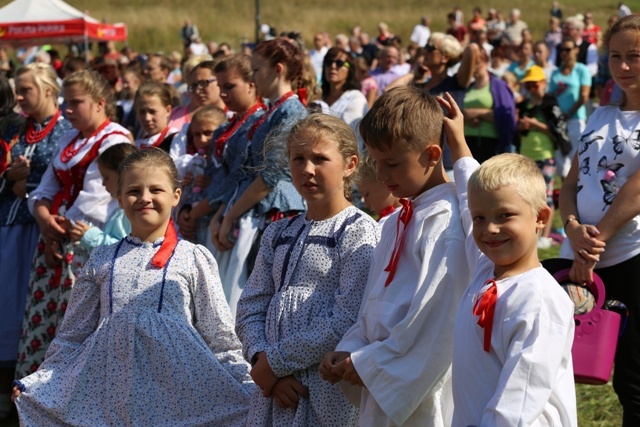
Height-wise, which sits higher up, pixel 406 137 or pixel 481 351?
pixel 406 137

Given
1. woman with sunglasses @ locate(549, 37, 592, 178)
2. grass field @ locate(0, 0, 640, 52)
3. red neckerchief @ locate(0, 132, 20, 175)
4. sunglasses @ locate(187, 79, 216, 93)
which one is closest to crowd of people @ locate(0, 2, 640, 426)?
red neckerchief @ locate(0, 132, 20, 175)

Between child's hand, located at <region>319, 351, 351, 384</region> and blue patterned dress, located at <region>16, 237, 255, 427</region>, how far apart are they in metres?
0.73

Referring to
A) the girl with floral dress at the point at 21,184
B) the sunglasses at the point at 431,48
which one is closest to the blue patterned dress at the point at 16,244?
the girl with floral dress at the point at 21,184

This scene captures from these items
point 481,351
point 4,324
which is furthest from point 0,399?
point 481,351

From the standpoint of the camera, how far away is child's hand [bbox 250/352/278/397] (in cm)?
371

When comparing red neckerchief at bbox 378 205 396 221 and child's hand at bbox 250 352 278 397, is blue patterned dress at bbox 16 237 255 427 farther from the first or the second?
red neckerchief at bbox 378 205 396 221

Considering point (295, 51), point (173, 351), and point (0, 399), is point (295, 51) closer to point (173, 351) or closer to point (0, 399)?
point (173, 351)

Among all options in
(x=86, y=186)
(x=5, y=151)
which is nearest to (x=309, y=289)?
(x=86, y=186)

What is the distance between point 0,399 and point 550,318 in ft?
14.6

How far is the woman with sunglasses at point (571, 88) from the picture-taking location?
38.9 feet

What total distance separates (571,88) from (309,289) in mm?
9000

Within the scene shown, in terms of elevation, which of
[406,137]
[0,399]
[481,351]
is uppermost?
[406,137]

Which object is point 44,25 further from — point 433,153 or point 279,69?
point 433,153

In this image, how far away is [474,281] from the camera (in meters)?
3.18
